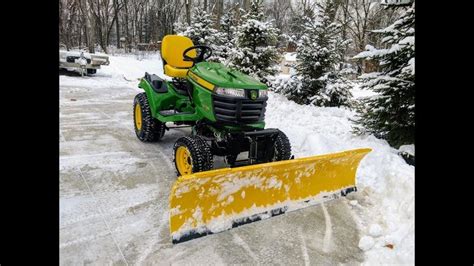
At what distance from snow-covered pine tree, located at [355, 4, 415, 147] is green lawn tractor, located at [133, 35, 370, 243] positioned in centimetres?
143

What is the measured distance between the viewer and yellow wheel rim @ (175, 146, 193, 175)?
4.19m

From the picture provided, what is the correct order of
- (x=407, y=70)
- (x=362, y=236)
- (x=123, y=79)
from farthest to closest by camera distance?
(x=123, y=79)
(x=407, y=70)
(x=362, y=236)

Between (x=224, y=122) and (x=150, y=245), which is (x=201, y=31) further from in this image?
(x=150, y=245)

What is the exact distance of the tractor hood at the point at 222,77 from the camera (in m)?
4.08

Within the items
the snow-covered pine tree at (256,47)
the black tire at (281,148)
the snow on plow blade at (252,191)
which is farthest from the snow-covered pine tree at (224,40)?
Answer: the snow on plow blade at (252,191)

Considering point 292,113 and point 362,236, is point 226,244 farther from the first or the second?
point 292,113

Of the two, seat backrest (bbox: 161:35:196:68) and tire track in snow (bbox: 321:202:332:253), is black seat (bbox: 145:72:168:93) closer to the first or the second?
seat backrest (bbox: 161:35:196:68)

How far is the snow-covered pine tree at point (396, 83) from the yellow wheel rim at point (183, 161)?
2719 mm
